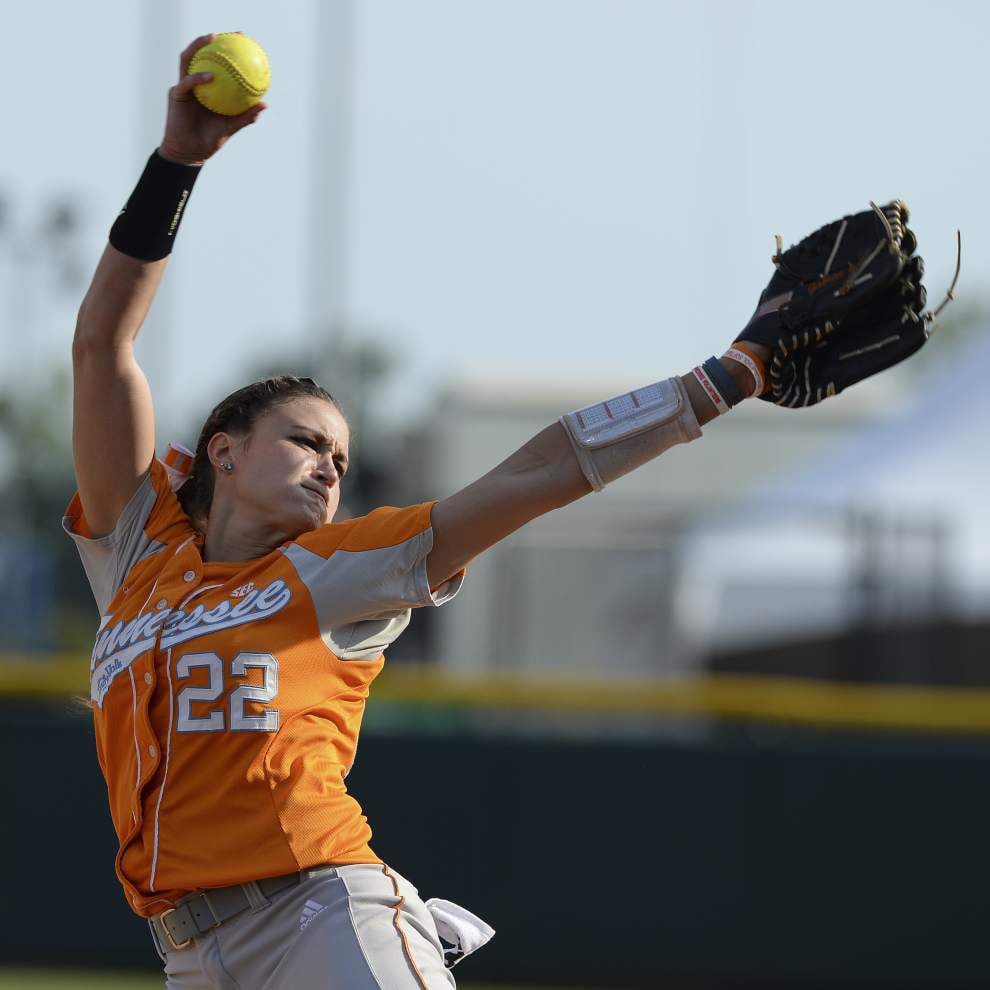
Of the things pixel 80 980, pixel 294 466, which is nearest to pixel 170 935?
pixel 294 466

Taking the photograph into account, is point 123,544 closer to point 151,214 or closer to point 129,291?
point 129,291

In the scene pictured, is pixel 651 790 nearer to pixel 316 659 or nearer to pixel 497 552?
pixel 497 552

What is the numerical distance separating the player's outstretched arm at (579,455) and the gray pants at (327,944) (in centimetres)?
53

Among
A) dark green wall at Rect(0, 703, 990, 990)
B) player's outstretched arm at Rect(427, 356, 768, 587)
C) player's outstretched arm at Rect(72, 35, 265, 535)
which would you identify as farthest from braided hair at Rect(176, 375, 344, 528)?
dark green wall at Rect(0, 703, 990, 990)

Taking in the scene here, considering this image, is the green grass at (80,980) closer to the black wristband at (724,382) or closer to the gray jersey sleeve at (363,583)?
the gray jersey sleeve at (363,583)

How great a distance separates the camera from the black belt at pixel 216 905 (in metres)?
2.67

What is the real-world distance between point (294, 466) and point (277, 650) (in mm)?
348

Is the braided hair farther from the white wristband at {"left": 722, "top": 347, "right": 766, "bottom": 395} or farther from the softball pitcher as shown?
the white wristband at {"left": 722, "top": 347, "right": 766, "bottom": 395}

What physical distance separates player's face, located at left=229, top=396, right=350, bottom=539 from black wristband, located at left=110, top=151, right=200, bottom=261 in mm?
354

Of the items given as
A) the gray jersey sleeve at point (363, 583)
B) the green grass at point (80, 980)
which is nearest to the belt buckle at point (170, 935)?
the gray jersey sleeve at point (363, 583)

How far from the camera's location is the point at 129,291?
114 inches

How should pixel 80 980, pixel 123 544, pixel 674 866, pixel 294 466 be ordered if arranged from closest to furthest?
1. pixel 294 466
2. pixel 123 544
3. pixel 80 980
4. pixel 674 866

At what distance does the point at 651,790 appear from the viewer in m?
7.98

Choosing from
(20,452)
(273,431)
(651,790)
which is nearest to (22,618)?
(651,790)
